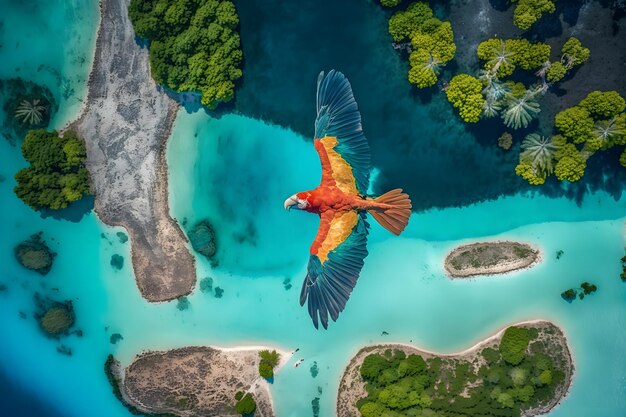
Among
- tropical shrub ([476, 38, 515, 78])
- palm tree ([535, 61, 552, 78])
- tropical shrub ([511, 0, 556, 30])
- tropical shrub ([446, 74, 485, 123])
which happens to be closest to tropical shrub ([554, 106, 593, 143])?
palm tree ([535, 61, 552, 78])

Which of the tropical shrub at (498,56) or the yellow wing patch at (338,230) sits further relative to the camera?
the tropical shrub at (498,56)

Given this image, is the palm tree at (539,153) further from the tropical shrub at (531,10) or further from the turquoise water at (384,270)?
the tropical shrub at (531,10)

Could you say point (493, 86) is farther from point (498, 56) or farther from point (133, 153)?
point (133, 153)

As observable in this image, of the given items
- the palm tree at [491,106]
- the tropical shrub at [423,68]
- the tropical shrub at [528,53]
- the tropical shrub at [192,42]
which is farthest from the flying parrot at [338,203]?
the tropical shrub at [528,53]

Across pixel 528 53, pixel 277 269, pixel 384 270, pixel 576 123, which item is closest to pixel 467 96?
pixel 528 53

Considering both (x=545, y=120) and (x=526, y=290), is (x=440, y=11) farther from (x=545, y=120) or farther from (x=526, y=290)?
(x=526, y=290)

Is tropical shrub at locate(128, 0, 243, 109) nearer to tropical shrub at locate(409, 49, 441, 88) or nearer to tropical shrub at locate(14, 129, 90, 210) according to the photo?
tropical shrub at locate(14, 129, 90, 210)
